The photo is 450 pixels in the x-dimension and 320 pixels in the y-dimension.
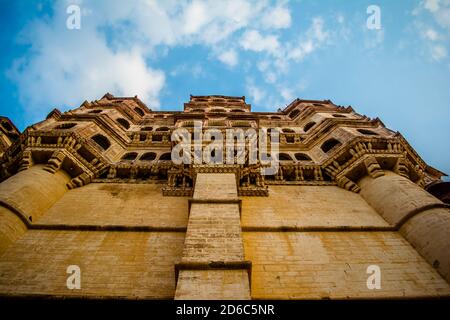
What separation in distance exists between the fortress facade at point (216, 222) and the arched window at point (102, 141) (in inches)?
2.2

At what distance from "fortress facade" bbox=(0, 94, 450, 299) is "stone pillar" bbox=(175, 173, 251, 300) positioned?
0.03m

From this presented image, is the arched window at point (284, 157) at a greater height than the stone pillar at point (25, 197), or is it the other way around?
the arched window at point (284, 157)

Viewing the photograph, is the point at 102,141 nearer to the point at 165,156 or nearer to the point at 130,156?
the point at 130,156

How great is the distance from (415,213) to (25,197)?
1276 cm

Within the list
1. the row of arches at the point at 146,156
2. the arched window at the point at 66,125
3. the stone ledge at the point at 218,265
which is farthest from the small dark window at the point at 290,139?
the stone ledge at the point at 218,265

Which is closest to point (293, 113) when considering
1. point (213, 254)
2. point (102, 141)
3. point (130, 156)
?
point (130, 156)

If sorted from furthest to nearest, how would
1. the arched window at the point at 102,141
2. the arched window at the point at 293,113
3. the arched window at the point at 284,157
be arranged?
the arched window at the point at 293,113, the arched window at the point at 284,157, the arched window at the point at 102,141

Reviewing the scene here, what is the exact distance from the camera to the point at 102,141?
606 inches

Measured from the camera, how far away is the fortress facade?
733 cm

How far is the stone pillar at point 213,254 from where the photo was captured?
19.0ft

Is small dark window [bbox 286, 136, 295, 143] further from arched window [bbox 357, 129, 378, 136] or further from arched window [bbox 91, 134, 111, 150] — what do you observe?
arched window [bbox 91, 134, 111, 150]

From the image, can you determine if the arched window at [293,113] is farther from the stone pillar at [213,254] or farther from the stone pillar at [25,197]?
the stone pillar at [25,197]

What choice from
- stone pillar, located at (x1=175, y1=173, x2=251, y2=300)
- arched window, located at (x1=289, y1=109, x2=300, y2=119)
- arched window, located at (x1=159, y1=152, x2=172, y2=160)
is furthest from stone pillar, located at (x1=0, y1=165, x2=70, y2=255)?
arched window, located at (x1=289, y1=109, x2=300, y2=119)
